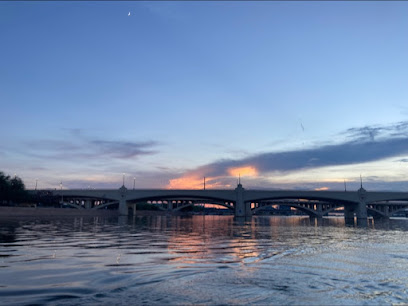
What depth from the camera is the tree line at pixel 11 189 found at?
10344 centimetres

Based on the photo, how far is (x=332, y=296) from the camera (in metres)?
10.1

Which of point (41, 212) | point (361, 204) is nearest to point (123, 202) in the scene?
point (41, 212)

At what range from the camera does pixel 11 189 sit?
107562 millimetres

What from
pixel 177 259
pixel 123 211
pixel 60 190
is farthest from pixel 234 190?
pixel 177 259

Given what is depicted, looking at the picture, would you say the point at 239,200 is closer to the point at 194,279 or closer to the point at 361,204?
the point at 361,204

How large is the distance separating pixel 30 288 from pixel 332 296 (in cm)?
904

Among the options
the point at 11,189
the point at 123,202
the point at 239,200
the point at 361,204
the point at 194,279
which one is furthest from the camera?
the point at 123,202

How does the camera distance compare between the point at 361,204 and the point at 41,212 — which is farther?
the point at 361,204

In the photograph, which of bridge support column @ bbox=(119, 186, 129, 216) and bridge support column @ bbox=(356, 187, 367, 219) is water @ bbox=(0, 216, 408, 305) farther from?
bridge support column @ bbox=(356, 187, 367, 219)

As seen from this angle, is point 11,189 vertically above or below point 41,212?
above

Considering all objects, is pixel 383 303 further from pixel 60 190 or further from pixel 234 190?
pixel 60 190

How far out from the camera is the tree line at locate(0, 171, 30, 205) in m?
103

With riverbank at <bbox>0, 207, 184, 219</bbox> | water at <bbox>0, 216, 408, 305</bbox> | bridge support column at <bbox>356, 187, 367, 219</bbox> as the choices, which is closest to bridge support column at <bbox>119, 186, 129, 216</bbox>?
riverbank at <bbox>0, 207, 184, 219</bbox>

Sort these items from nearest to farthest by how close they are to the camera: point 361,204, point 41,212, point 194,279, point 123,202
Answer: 1. point 194,279
2. point 41,212
3. point 361,204
4. point 123,202
